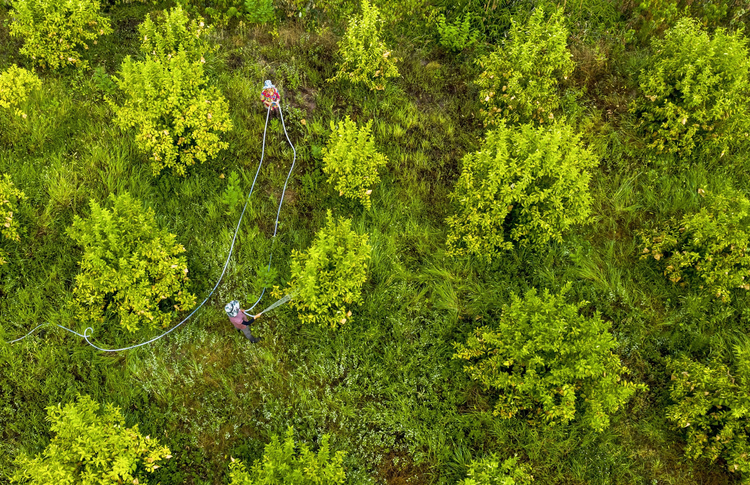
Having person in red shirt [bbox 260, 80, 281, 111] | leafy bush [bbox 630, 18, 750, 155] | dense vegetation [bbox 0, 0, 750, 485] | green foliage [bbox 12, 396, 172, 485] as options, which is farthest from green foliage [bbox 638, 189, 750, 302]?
green foliage [bbox 12, 396, 172, 485]

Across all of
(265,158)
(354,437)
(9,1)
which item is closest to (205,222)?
(265,158)

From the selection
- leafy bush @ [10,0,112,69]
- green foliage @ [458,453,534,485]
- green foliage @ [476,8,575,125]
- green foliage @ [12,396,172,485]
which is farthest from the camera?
leafy bush @ [10,0,112,69]

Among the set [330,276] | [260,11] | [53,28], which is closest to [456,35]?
[260,11]

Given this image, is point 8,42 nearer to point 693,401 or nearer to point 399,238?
point 399,238

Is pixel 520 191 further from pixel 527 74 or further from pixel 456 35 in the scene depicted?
pixel 456 35

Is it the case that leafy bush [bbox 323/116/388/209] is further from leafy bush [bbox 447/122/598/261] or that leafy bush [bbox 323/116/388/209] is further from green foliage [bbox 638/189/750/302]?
green foliage [bbox 638/189/750/302]
